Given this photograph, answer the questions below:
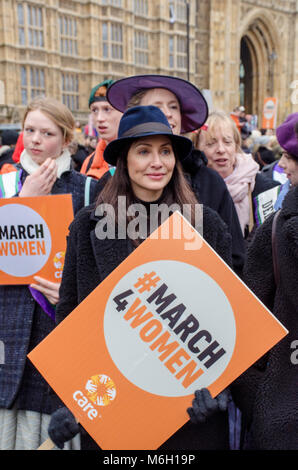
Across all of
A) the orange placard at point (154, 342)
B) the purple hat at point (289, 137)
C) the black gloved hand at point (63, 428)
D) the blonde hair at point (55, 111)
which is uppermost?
the blonde hair at point (55, 111)

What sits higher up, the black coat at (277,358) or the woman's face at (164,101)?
the woman's face at (164,101)

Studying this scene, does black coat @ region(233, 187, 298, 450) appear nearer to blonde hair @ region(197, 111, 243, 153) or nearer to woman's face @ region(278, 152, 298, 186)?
woman's face @ region(278, 152, 298, 186)

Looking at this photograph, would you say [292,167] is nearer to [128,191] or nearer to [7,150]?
[128,191]

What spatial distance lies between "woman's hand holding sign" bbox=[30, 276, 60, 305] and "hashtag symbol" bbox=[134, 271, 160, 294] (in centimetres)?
57

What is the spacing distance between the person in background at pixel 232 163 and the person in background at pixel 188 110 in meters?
0.59

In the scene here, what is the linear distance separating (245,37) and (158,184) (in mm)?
30810

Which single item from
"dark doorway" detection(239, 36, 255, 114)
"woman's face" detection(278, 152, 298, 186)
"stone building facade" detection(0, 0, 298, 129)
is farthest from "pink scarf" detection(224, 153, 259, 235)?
"dark doorway" detection(239, 36, 255, 114)

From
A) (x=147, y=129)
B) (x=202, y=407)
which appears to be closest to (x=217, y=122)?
(x=147, y=129)

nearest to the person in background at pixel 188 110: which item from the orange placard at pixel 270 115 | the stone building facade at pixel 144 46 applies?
the orange placard at pixel 270 115

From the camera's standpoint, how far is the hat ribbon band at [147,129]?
1396 mm

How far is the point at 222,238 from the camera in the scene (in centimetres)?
146

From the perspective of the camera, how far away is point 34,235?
1.71 meters

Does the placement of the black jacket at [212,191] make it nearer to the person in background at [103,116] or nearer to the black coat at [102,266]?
the black coat at [102,266]

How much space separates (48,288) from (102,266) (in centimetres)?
40
